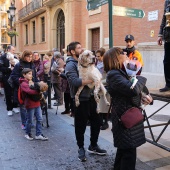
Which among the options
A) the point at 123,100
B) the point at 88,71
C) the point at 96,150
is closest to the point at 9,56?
the point at 88,71

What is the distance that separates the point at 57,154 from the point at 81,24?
13.2 m

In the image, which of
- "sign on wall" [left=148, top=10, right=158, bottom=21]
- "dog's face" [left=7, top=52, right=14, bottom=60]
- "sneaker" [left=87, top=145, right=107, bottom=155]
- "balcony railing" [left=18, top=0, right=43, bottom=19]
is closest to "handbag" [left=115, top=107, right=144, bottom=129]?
"sneaker" [left=87, top=145, right=107, bottom=155]

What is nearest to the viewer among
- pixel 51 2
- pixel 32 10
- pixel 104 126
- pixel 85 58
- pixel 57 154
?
pixel 85 58

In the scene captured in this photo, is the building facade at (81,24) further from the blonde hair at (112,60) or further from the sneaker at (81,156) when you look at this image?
the blonde hair at (112,60)

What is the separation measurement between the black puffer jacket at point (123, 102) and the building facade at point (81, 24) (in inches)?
321

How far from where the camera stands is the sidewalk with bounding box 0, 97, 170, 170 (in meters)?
4.07

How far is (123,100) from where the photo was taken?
2.96 meters

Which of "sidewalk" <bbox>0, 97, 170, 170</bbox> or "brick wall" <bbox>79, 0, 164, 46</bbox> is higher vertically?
"brick wall" <bbox>79, 0, 164, 46</bbox>

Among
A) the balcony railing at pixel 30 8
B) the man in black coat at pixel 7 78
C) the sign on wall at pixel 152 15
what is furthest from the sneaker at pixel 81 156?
the balcony railing at pixel 30 8

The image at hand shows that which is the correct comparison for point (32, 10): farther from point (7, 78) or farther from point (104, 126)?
point (104, 126)

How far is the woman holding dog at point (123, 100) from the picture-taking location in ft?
9.43

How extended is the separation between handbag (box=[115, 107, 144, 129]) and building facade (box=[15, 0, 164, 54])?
8.23m

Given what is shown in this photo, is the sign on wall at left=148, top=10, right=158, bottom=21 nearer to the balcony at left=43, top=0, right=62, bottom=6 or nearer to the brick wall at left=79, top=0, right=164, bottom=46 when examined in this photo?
the brick wall at left=79, top=0, right=164, bottom=46

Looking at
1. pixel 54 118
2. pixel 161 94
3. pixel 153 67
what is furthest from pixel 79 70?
pixel 153 67
